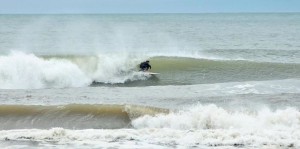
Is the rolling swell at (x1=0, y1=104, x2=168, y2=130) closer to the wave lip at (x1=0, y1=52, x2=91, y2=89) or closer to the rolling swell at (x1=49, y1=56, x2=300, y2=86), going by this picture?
the wave lip at (x1=0, y1=52, x2=91, y2=89)

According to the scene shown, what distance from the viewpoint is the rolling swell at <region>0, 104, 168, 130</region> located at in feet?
40.0

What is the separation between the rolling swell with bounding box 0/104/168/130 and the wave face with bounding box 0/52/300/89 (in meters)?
5.64

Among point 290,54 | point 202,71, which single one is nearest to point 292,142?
point 202,71

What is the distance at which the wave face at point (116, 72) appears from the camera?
19750 millimetres

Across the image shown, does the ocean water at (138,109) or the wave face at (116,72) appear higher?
the wave face at (116,72)

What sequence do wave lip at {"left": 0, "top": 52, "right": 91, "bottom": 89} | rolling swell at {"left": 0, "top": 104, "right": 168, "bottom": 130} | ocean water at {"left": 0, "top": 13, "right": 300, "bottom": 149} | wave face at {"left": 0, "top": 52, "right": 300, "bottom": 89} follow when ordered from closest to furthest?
1. ocean water at {"left": 0, "top": 13, "right": 300, "bottom": 149}
2. rolling swell at {"left": 0, "top": 104, "right": 168, "bottom": 130}
3. wave lip at {"left": 0, "top": 52, "right": 91, "bottom": 89}
4. wave face at {"left": 0, "top": 52, "right": 300, "bottom": 89}

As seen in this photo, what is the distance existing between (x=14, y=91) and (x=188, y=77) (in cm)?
878

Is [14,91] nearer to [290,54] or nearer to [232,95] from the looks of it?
[232,95]

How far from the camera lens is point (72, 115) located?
42.3ft

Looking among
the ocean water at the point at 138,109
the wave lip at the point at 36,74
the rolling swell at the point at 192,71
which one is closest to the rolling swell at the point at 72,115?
the ocean water at the point at 138,109

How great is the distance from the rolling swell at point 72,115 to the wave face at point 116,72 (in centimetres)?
564

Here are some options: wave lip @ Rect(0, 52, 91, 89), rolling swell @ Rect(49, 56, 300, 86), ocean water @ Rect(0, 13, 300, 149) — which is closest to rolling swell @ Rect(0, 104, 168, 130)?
ocean water @ Rect(0, 13, 300, 149)

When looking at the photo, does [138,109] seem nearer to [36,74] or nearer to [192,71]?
[36,74]

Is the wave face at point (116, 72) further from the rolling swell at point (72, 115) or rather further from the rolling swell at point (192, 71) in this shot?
the rolling swell at point (72, 115)
